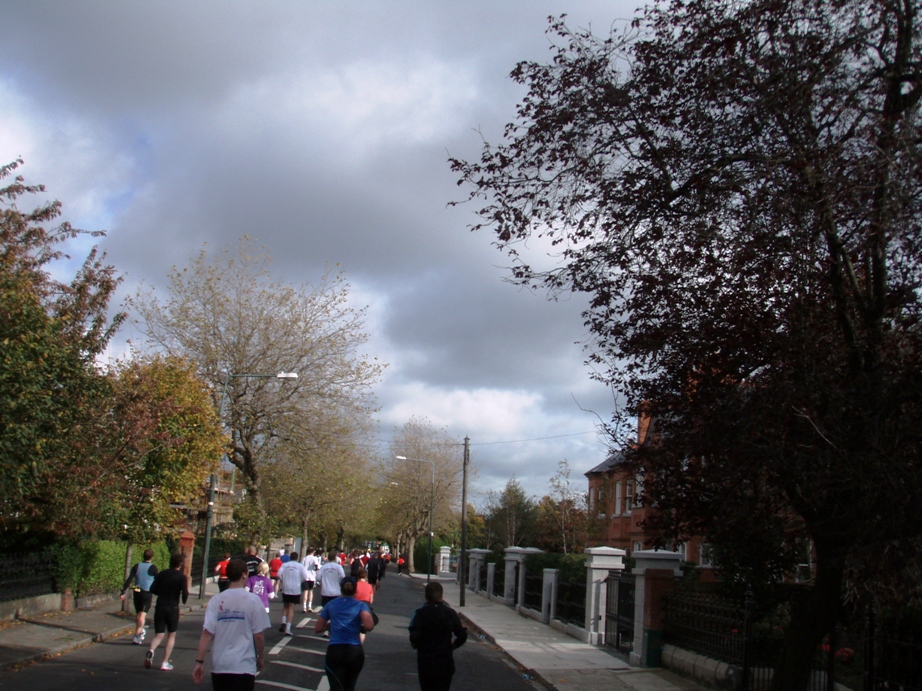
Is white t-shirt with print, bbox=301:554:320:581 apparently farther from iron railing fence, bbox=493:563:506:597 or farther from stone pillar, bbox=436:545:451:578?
stone pillar, bbox=436:545:451:578

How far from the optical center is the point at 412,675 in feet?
42.8

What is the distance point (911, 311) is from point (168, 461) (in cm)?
1802

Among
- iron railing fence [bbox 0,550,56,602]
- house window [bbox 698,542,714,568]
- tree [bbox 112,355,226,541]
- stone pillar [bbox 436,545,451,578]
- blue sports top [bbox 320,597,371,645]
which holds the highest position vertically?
tree [bbox 112,355,226,541]

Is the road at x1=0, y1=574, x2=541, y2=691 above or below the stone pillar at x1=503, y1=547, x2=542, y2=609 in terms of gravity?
below

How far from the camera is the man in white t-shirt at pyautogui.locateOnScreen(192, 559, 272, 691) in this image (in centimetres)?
664

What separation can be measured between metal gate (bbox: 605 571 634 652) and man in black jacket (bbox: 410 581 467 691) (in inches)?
340

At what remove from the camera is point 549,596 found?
23734 mm

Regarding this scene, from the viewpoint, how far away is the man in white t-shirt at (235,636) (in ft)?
21.8

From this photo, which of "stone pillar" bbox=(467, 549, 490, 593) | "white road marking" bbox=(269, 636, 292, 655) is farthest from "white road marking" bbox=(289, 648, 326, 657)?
"stone pillar" bbox=(467, 549, 490, 593)

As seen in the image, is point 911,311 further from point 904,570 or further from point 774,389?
point 904,570

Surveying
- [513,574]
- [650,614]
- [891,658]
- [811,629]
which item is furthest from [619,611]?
[513,574]

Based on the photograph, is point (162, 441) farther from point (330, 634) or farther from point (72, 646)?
point (330, 634)

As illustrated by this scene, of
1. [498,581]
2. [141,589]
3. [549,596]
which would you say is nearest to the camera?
[141,589]

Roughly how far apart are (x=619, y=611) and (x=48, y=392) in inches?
447
